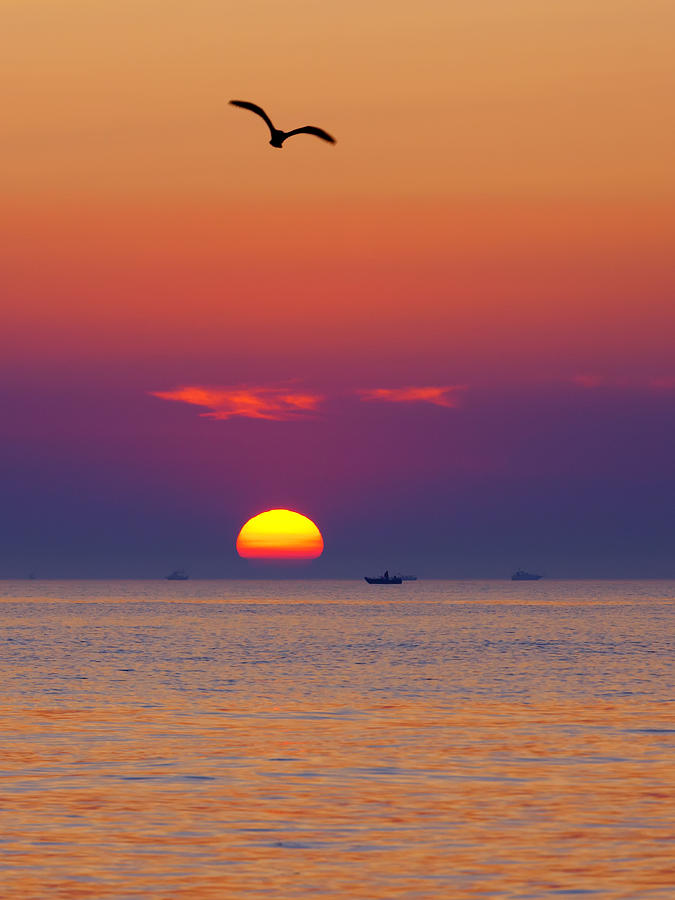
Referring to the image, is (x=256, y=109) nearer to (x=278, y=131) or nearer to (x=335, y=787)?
(x=278, y=131)

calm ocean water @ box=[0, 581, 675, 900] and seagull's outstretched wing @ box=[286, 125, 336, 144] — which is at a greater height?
seagull's outstretched wing @ box=[286, 125, 336, 144]

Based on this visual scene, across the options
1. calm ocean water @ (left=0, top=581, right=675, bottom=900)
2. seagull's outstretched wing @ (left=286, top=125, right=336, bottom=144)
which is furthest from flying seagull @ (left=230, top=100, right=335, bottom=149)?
calm ocean water @ (left=0, top=581, right=675, bottom=900)

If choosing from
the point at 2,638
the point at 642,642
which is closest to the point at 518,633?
the point at 642,642

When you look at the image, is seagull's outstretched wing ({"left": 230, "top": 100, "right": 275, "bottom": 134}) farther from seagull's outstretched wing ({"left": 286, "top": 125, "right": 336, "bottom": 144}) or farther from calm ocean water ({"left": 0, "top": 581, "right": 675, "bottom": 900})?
calm ocean water ({"left": 0, "top": 581, "right": 675, "bottom": 900})

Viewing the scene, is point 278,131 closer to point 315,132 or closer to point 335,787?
point 315,132

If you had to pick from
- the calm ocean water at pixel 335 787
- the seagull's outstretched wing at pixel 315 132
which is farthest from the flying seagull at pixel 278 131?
the calm ocean water at pixel 335 787

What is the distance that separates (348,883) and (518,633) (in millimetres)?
145878

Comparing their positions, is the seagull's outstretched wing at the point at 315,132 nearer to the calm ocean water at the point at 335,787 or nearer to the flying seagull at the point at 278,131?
the flying seagull at the point at 278,131

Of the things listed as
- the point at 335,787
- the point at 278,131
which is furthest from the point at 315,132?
the point at 335,787

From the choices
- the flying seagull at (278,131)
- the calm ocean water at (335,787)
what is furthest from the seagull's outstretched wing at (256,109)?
the calm ocean water at (335,787)

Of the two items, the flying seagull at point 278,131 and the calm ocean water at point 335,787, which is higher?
the flying seagull at point 278,131

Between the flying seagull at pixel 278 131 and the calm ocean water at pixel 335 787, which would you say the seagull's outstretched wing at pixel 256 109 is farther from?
the calm ocean water at pixel 335 787

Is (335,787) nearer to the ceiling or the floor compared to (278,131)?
nearer to the floor

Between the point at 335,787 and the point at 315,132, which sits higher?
the point at 315,132
